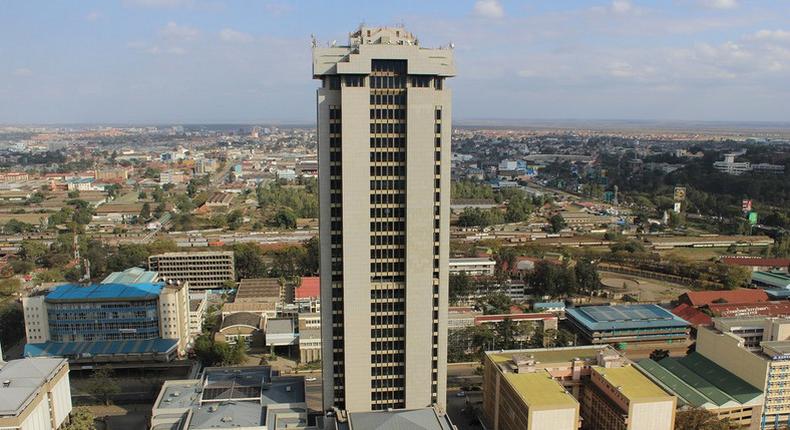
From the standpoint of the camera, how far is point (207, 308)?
118 feet

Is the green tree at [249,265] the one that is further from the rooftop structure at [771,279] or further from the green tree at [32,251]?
the rooftop structure at [771,279]

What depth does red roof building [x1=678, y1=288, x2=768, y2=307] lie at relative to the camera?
114 ft

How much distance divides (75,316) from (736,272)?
39894mm

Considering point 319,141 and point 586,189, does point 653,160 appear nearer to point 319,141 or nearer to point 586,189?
point 586,189

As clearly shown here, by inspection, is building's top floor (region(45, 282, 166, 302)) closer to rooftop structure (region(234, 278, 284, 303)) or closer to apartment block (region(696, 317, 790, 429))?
rooftop structure (region(234, 278, 284, 303))

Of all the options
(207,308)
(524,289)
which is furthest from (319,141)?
(524,289)

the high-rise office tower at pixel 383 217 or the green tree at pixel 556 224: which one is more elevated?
the high-rise office tower at pixel 383 217

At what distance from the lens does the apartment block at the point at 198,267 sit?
3962 cm

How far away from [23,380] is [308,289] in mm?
17871

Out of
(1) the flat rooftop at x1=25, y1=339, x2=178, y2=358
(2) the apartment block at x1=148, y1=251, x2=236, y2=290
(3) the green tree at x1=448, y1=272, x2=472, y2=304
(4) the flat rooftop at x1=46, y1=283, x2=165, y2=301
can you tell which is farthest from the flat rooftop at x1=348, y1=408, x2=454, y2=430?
(2) the apartment block at x1=148, y1=251, x2=236, y2=290

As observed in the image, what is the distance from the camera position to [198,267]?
4028cm

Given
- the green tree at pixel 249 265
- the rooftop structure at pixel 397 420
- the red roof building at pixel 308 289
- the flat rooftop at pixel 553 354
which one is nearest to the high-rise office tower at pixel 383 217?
the rooftop structure at pixel 397 420

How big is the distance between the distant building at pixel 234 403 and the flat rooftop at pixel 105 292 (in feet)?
31.7

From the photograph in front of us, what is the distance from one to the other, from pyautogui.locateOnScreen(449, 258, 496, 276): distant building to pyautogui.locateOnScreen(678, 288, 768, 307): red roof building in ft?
39.1
